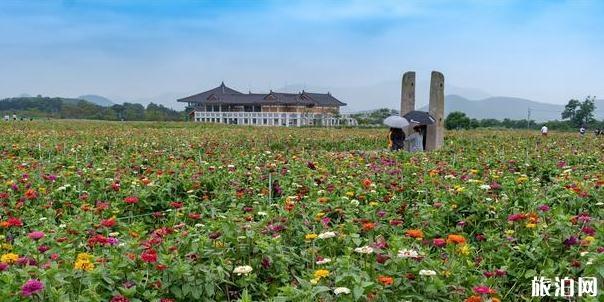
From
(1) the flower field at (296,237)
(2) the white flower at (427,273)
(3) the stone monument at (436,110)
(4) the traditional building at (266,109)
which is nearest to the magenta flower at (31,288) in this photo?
(1) the flower field at (296,237)

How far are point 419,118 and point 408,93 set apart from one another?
1744 mm

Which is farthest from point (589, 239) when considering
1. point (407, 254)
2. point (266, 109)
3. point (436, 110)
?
point (266, 109)

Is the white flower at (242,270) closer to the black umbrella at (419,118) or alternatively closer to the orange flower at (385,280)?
the orange flower at (385,280)

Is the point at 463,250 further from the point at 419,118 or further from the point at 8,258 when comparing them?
the point at 419,118

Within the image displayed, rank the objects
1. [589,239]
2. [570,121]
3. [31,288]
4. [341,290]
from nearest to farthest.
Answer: [31,288] → [341,290] → [589,239] → [570,121]

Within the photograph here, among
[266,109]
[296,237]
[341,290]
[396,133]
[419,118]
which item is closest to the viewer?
[341,290]

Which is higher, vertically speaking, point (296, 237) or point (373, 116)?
point (296, 237)

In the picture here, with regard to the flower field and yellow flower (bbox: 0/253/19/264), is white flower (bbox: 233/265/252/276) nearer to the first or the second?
the flower field

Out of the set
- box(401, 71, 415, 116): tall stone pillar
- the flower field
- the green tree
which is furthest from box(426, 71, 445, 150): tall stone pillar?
the green tree

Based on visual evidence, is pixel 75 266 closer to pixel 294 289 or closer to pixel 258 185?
pixel 294 289

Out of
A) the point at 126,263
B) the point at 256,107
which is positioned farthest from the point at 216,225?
the point at 256,107

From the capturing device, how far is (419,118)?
13891 millimetres

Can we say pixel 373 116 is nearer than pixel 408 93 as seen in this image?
No

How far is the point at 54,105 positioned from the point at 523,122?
66.7m
